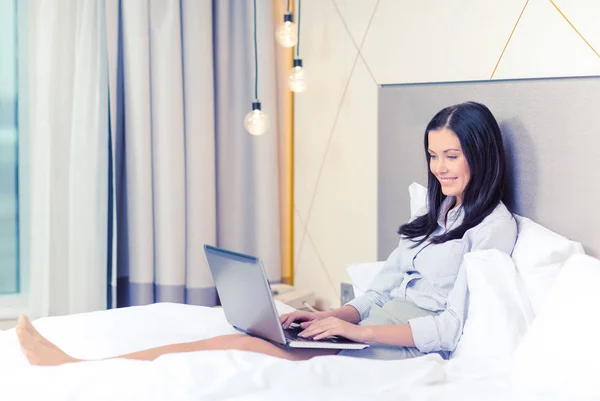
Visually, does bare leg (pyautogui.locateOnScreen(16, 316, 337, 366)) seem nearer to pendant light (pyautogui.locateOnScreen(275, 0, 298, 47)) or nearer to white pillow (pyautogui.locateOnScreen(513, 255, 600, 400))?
white pillow (pyautogui.locateOnScreen(513, 255, 600, 400))

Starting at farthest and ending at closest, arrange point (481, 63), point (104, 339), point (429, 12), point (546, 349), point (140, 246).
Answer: point (140, 246) → point (429, 12) → point (481, 63) → point (104, 339) → point (546, 349)

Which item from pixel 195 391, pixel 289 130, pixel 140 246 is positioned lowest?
pixel 195 391

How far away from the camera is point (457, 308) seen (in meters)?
1.81

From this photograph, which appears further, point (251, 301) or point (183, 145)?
point (183, 145)

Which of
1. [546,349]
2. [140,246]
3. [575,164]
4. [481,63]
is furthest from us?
[140,246]

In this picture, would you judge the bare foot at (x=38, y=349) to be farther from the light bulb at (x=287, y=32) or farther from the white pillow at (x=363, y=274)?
the light bulb at (x=287, y=32)

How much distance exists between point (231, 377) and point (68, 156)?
1.48m

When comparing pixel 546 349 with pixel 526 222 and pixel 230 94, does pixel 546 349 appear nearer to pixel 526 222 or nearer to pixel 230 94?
pixel 526 222

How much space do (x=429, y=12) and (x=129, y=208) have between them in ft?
4.17

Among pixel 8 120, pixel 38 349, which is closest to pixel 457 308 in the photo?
pixel 38 349

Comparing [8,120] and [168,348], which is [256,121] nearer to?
[8,120]

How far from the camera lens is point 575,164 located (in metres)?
1.89

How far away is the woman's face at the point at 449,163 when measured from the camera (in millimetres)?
1940

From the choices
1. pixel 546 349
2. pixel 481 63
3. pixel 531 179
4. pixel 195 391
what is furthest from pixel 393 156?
pixel 195 391
